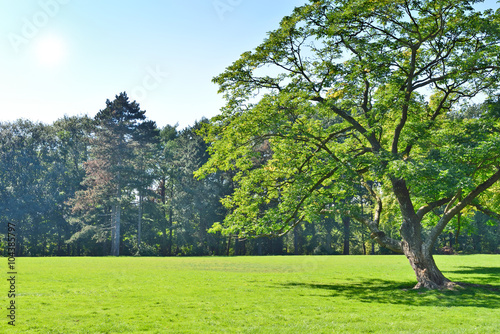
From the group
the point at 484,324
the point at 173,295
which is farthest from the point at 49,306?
the point at 484,324

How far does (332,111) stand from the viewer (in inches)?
709

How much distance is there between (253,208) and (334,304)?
21.0ft

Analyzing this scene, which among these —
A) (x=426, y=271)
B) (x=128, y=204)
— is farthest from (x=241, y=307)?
(x=128, y=204)

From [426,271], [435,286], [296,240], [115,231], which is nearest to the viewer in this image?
[435,286]

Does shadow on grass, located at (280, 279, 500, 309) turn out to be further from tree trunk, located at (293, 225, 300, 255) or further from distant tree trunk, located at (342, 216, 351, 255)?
distant tree trunk, located at (342, 216, 351, 255)

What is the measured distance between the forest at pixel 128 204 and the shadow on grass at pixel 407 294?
35032 mm

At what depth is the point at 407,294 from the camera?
1416 centimetres

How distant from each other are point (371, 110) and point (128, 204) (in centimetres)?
4104

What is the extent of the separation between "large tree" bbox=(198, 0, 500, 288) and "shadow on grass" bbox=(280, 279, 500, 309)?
98 cm

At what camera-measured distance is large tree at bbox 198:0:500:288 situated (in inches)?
564

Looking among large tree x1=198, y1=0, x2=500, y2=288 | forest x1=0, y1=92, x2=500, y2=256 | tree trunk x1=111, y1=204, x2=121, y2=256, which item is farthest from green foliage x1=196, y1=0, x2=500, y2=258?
tree trunk x1=111, y1=204, x2=121, y2=256

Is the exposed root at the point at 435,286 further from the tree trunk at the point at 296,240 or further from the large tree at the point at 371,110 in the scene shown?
the tree trunk at the point at 296,240

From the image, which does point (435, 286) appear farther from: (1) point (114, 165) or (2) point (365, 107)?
(1) point (114, 165)

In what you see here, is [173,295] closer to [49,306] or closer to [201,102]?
[49,306]
